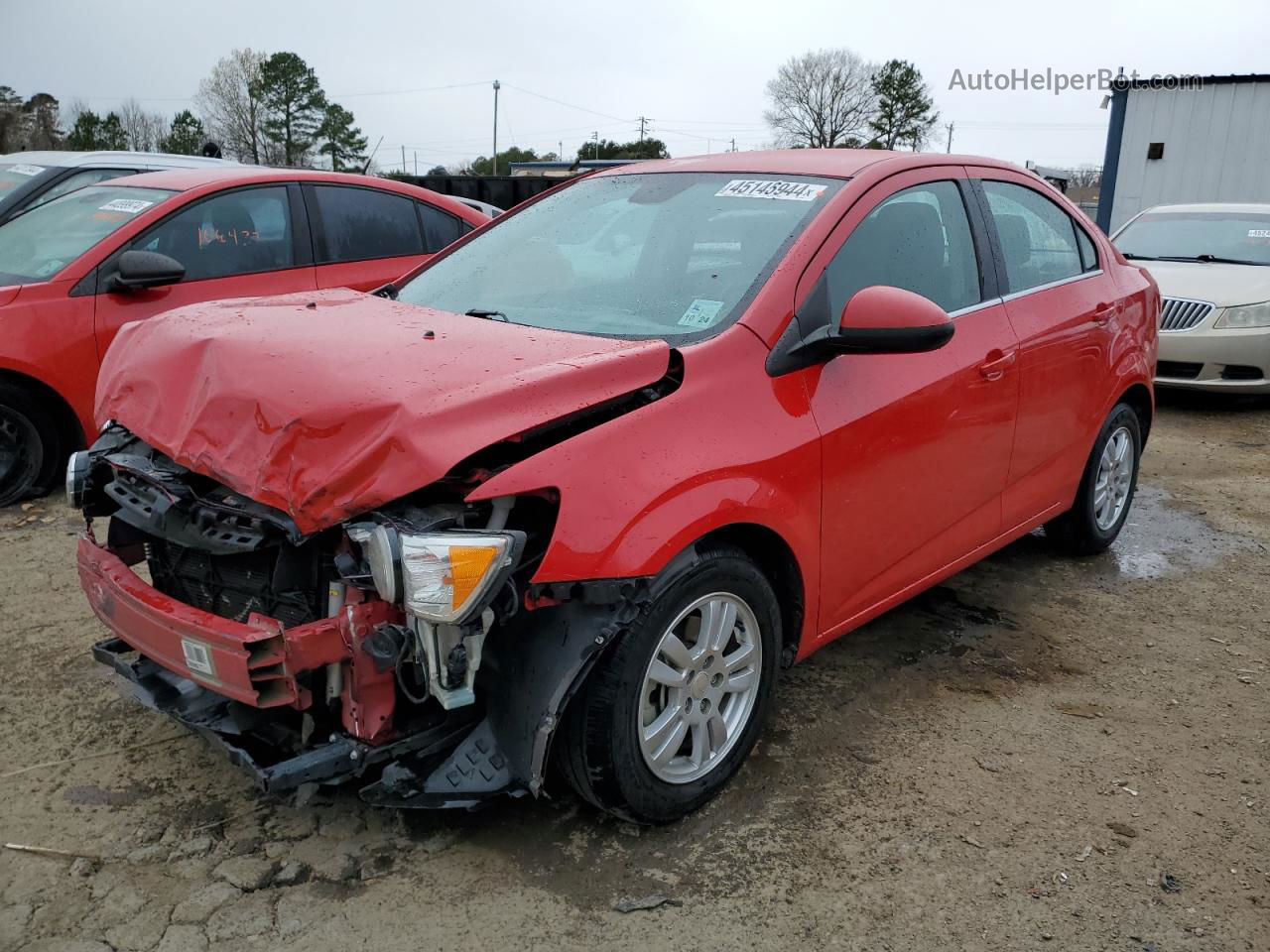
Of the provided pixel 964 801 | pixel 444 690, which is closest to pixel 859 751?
pixel 964 801

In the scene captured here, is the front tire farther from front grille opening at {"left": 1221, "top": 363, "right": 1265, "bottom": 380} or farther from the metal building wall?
the metal building wall

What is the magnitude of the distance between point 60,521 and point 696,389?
12.1ft

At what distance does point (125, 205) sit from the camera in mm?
5387

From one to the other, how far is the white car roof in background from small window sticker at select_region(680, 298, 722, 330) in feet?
15.8

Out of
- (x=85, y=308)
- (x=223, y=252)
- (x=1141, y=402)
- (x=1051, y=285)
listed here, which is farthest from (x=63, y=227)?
(x=1141, y=402)

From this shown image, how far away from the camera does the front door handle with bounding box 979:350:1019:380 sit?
3.41 metres

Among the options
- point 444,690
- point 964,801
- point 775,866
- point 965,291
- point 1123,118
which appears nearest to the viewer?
point 444,690

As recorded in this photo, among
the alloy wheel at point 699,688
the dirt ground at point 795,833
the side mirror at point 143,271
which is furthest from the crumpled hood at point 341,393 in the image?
the side mirror at point 143,271

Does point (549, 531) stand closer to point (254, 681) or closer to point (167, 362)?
point (254, 681)

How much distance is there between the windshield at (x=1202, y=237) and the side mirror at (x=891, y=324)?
291 inches

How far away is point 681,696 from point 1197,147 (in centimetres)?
1507

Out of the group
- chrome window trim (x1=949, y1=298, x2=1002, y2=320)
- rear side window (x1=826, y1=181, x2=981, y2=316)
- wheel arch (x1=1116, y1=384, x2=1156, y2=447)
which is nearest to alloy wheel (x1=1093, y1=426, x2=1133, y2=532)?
wheel arch (x1=1116, y1=384, x2=1156, y2=447)

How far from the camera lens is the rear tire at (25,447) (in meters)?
4.92

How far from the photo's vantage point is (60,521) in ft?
15.9
